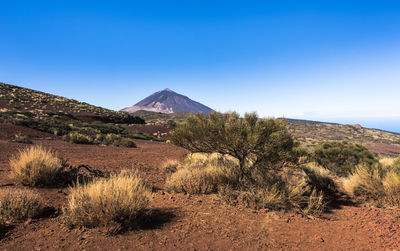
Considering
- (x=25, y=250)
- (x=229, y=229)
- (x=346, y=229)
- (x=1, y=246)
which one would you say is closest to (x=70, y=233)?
(x=25, y=250)

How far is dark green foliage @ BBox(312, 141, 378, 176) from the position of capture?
10.6m

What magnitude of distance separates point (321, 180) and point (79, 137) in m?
16.7

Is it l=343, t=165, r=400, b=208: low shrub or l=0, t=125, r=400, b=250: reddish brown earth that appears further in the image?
l=343, t=165, r=400, b=208: low shrub

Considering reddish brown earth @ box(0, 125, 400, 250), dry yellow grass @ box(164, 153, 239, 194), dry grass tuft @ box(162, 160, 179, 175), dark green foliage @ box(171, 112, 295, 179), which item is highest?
dark green foliage @ box(171, 112, 295, 179)

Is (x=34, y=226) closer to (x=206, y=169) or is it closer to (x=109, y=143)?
(x=206, y=169)

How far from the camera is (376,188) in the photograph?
651 cm

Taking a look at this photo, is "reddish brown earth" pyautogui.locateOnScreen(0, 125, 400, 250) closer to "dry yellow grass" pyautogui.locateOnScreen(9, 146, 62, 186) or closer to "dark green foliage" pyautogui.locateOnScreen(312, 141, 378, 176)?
"dry yellow grass" pyautogui.locateOnScreen(9, 146, 62, 186)

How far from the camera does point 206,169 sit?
7.19m

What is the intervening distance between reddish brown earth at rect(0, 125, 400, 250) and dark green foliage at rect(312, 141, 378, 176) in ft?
18.8

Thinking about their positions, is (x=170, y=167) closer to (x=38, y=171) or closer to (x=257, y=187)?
(x=257, y=187)

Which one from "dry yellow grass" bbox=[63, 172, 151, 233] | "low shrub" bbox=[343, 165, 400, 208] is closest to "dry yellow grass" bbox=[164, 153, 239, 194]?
"dry yellow grass" bbox=[63, 172, 151, 233]

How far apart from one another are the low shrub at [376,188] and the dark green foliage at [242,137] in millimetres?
2942

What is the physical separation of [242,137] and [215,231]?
107 inches

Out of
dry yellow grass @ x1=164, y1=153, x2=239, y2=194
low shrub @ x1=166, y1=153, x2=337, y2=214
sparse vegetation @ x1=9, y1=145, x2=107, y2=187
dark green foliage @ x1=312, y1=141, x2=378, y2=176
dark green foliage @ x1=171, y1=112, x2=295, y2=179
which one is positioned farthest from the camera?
dark green foliage @ x1=312, y1=141, x2=378, y2=176
